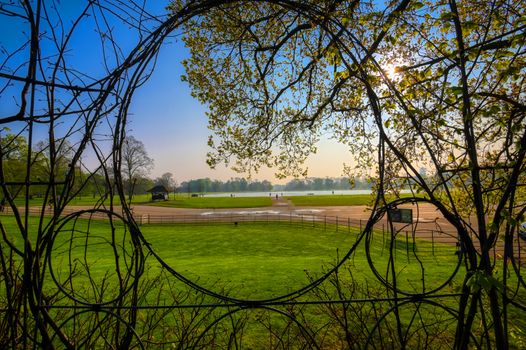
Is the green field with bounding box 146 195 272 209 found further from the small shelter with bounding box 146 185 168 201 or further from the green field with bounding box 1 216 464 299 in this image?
the green field with bounding box 1 216 464 299

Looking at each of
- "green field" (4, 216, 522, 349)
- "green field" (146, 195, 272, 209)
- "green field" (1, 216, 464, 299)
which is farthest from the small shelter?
"green field" (4, 216, 522, 349)

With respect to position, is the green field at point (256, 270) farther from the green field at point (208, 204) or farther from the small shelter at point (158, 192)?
the small shelter at point (158, 192)

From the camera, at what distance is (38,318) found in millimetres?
1428

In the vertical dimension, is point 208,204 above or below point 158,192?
below

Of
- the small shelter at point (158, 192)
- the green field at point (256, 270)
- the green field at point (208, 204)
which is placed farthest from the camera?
the small shelter at point (158, 192)

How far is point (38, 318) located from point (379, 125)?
1.93m

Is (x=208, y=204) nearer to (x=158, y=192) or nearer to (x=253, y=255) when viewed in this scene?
(x=158, y=192)

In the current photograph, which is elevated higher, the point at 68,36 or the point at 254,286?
the point at 68,36

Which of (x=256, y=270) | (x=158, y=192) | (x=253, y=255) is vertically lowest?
(x=253, y=255)

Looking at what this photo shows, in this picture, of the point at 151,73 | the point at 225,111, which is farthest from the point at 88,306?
the point at 225,111

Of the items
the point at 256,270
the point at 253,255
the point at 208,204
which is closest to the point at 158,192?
the point at 208,204

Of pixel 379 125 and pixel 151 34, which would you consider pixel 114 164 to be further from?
pixel 379 125

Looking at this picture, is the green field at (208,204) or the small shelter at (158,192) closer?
the green field at (208,204)

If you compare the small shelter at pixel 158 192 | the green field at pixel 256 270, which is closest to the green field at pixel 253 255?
the green field at pixel 256 270
